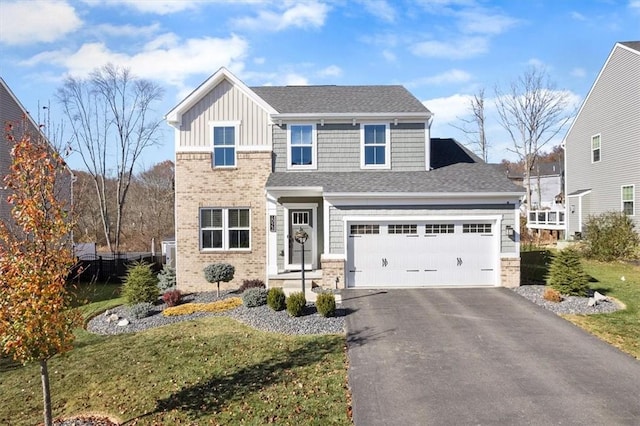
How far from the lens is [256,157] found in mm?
16375

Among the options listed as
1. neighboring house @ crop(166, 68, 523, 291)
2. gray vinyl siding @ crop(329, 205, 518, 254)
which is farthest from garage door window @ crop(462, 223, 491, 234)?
neighboring house @ crop(166, 68, 523, 291)

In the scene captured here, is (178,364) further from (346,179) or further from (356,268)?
(346,179)

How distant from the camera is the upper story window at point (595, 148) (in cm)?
2595

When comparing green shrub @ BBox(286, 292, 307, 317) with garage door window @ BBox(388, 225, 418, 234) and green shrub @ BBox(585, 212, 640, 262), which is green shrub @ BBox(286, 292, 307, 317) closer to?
garage door window @ BBox(388, 225, 418, 234)

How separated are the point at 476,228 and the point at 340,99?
790 cm

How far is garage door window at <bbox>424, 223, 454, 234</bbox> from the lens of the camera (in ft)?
48.5

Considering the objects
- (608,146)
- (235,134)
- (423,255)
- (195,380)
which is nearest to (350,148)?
(235,134)

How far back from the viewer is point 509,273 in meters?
14.6

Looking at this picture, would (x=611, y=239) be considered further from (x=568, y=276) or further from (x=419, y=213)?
(x=419, y=213)

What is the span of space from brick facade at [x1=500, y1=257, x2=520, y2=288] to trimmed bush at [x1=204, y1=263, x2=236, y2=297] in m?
9.91

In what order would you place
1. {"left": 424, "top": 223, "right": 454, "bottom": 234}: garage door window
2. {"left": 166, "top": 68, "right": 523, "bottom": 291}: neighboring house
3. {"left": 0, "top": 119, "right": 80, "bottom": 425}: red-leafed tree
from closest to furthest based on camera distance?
{"left": 0, "top": 119, "right": 80, "bottom": 425}: red-leafed tree < {"left": 424, "top": 223, "right": 454, "bottom": 234}: garage door window < {"left": 166, "top": 68, "right": 523, "bottom": 291}: neighboring house

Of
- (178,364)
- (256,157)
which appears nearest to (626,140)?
(256,157)

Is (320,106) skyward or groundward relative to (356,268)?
skyward

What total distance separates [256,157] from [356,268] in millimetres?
5908
